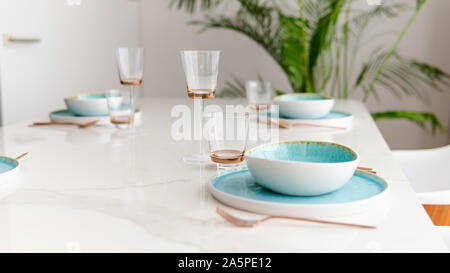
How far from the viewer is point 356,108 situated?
190 centimetres

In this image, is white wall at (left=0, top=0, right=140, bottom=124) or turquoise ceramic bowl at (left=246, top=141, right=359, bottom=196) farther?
white wall at (left=0, top=0, right=140, bottom=124)

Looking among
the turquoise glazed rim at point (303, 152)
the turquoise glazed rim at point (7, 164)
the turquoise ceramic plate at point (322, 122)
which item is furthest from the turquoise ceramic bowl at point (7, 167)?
the turquoise ceramic plate at point (322, 122)

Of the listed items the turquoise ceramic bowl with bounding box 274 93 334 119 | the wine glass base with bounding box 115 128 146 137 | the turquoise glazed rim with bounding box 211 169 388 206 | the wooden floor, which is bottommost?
the wooden floor

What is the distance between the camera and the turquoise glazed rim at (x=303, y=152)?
0.82m

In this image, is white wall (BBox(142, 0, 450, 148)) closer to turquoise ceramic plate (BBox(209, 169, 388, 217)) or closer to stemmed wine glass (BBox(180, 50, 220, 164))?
stemmed wine glass (BBox(180, 50, 220, 164))

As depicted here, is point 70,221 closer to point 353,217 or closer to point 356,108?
point 353,217

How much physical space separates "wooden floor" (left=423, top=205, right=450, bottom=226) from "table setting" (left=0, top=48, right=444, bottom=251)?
0.14 meters

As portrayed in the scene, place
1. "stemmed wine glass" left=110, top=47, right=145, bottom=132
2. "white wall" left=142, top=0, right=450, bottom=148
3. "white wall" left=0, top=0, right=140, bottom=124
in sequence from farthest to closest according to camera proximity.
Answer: "white wall" left=142, top=0, right=450, bottom=148 → "white wall" left=0, top=0, right=140, bottom=124 → "stemmed wine glass" left=110, top=47, right=145, bottom=132

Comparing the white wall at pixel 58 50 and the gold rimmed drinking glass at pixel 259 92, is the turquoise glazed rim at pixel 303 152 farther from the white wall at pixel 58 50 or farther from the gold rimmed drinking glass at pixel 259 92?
the white wall at pixel 58 50

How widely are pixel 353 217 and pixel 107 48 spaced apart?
311 centimetres

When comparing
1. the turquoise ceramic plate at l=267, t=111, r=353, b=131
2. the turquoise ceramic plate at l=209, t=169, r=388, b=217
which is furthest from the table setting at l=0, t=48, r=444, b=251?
the turquoise ceramic plate at l=267, t=111, r=353, b=131

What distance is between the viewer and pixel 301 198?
711 mm

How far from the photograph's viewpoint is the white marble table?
1.92 ft
